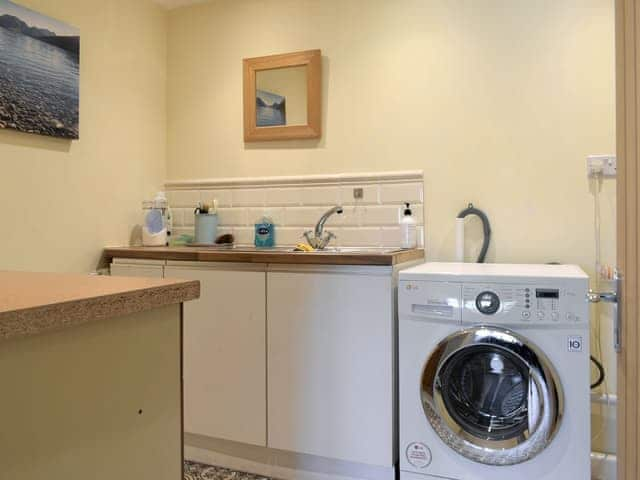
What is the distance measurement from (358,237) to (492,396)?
3.57 feet

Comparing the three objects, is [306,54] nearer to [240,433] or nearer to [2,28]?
[2,28]

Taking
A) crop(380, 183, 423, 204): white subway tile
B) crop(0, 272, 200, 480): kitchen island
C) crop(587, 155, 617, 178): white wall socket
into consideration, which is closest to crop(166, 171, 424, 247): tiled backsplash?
crop(380, 183, 423, 204): white subway tile

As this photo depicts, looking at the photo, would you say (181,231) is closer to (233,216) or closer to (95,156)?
(233,216)

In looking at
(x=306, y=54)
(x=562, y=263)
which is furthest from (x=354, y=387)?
(x=306, y=54)

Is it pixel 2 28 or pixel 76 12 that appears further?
pixel 76 12

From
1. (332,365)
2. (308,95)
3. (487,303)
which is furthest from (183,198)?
(487,303)

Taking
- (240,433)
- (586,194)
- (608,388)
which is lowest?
(240,433)

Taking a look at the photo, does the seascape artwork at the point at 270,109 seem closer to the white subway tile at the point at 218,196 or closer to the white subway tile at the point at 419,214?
the white subway tile at the point at 218,196

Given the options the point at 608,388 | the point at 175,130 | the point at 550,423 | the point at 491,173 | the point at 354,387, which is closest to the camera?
the point at 550,423

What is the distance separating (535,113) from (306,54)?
3.88 feet

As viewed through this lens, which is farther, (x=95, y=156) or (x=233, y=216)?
(x=233, y=216)

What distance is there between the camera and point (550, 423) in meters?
1.67

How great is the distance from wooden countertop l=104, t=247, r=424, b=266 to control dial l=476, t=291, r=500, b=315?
352 mm

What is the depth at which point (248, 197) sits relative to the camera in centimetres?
284
